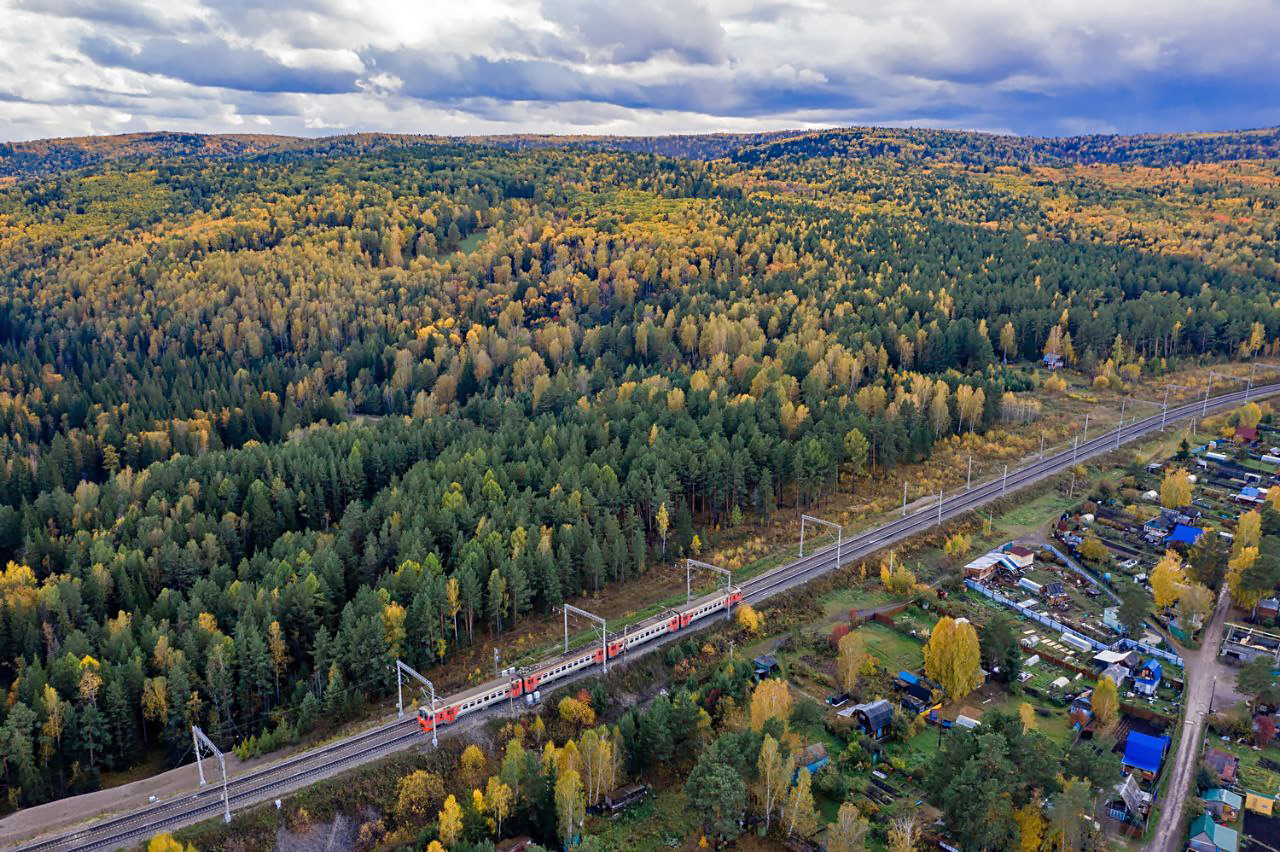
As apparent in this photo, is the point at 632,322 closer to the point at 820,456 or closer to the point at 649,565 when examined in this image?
the point at 820,456

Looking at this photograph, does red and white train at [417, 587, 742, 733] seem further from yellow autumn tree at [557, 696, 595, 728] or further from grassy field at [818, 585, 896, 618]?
grassy field at [818, 585, 896, 618]

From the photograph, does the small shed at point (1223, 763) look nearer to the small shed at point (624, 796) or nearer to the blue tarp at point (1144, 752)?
the blue tarp at point (1144, 752)

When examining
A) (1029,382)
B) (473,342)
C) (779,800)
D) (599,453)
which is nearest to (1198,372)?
(1029,382)

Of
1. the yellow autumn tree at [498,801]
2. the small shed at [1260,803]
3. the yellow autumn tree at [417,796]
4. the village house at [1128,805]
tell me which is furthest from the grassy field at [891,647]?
the yellow autumn tree at [417,796]

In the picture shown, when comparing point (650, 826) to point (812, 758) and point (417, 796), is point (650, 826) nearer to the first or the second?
point (812, 758)

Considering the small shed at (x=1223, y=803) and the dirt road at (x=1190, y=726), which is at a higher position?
the small shed at (x=1223, y=803)
